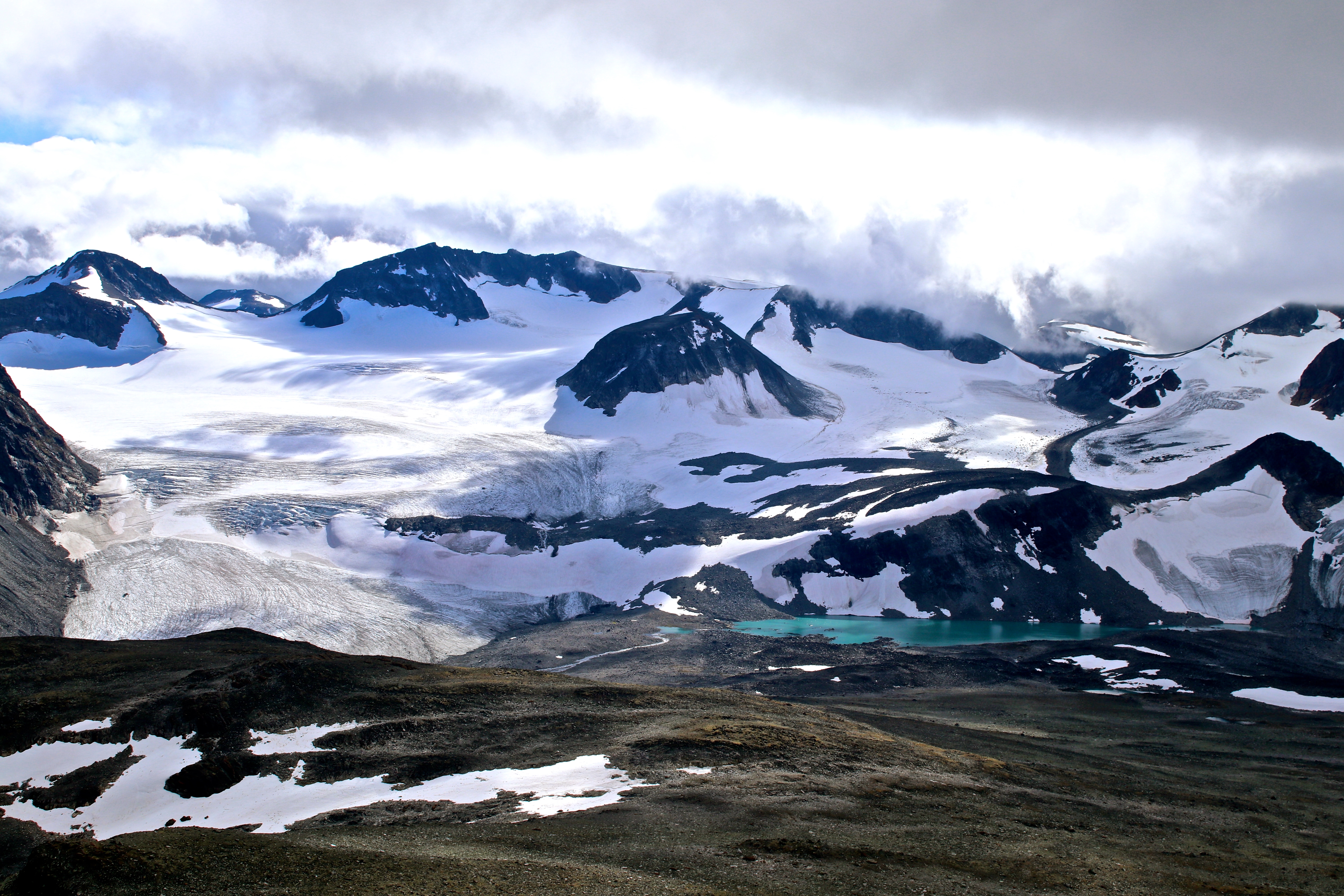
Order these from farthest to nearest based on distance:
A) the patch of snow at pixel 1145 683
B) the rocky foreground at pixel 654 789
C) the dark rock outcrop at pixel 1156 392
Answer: the dark rock outcrop at pixel 1156 392
the patch of snow at pixel 1145 683
the rocky foreground at pixel 654 789

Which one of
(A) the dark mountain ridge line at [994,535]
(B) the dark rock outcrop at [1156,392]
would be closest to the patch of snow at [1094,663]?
(A) the dark mountain ridge line at [994,535]

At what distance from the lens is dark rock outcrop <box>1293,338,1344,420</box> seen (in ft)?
455

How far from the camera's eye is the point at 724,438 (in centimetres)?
13200

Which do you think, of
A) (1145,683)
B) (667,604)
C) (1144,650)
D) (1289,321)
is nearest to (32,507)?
(667,604)

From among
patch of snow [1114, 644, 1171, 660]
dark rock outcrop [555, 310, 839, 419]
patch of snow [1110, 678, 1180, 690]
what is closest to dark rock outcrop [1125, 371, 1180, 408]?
dark rock outcrop [555, 310, 839, 419]

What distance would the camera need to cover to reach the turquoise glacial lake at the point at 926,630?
66.5 metres

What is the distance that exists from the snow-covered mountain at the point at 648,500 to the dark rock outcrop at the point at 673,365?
2.04 feet

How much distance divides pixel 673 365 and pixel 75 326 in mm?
102623

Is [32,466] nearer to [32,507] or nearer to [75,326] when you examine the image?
[32,507]

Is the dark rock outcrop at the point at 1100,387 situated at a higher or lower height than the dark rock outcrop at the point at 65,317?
lower

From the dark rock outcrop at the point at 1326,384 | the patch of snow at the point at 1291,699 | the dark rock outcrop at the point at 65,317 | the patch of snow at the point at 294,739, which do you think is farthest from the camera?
the dark rock outcrop at the point at 65,317

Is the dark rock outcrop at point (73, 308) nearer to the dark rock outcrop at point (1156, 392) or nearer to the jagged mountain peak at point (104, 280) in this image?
the jagged mountain peak at point (104, 280)

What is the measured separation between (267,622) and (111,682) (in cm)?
2767

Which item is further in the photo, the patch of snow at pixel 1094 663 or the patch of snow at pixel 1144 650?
the patch of snow at pixel 1144 650
